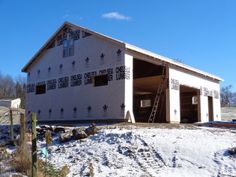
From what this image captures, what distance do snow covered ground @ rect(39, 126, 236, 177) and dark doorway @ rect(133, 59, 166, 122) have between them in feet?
41.6

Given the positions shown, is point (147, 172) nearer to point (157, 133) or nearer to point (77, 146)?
point (77, 146)

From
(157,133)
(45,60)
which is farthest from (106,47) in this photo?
(157,133)

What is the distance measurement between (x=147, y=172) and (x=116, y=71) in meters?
12.7

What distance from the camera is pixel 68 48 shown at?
27578mm

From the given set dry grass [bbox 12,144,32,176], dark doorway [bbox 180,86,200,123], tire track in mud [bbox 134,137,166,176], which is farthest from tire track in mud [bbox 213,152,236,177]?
dark doorway [bbox 180,86,200,123]

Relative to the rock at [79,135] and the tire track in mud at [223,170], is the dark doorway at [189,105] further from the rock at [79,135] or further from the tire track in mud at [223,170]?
the tire track in mud at [223,170]

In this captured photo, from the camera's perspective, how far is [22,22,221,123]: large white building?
76.5ft

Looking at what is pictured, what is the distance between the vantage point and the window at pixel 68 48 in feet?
89.3

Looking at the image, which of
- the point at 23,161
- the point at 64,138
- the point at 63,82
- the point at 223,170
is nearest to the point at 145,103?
the point at 63,82

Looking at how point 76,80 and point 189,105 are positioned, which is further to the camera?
point 189,105

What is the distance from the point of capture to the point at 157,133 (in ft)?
51.8

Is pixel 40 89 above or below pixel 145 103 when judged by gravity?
above

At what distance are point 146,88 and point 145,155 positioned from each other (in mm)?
22019

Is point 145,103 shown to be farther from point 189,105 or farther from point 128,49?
point 128,49
